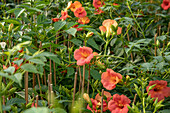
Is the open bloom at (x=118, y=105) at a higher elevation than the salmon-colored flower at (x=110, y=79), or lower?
lower

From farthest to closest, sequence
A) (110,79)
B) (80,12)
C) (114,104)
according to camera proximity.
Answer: (80,12)
(110,79)
(114,104)

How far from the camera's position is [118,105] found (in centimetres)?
79

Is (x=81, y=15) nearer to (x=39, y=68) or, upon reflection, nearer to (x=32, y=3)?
(x=32, y=3)

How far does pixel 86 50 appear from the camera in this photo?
874 mm

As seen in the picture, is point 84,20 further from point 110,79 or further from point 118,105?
point 118,105

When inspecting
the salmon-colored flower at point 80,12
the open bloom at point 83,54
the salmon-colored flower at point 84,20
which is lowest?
the open bloom at point 83,54

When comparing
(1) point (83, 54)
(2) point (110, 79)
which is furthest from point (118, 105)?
(1) point (83, 54)

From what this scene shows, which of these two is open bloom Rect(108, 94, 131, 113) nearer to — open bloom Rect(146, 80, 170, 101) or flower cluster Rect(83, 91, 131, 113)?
flower cluster Rect(83, 91, 131, 113)

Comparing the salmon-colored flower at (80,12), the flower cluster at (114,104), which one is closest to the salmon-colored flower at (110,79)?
the flower cluster at (114,104)

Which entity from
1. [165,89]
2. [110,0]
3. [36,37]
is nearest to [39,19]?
[36,37]

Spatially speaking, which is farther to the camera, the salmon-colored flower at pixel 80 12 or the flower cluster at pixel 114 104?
the salmon-colored flower at pixel 80 12

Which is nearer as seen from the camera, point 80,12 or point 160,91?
point 160,91

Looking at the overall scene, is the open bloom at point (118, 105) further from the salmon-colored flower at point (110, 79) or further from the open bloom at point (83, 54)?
the open bloom at point (83, 54)

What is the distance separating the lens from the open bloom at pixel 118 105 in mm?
769
